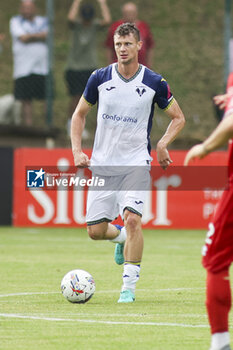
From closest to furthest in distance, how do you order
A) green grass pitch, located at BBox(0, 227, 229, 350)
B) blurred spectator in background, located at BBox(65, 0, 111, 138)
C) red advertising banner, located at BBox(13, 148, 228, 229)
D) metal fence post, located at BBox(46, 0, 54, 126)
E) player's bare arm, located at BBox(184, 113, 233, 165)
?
player's bare arm, located at BBox(184, 113, 233, 165)
green grass pitch, located at BBox(0, 227, 229, 350)
red advertising banner, located at BBox(13, 148, 228, 229)
blurred spectator in background, located at BBox(65, 0, 111, 138)
metal fence post, located at BBox(46, 0, 54, 126)

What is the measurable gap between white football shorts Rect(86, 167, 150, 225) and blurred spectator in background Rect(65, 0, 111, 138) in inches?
361

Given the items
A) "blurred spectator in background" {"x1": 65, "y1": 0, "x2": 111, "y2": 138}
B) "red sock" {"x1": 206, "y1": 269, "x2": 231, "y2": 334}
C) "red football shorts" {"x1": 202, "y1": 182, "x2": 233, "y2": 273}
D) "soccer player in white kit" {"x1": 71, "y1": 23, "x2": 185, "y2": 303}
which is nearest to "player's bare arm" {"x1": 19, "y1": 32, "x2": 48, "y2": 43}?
"blurred spectator in background" {"x1": 65, "y1": 0, "x2": 111, "y2": 138}

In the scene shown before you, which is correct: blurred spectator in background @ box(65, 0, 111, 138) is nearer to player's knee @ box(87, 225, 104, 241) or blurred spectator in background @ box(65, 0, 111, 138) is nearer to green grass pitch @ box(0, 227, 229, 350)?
green grass pitch @ box(0, 227, 229, 350)

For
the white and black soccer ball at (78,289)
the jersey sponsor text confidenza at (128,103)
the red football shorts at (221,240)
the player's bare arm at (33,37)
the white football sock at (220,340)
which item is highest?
the player's bare arm at (33,37)

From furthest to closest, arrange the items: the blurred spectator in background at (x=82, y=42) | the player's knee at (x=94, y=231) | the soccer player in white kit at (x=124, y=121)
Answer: the blurred spectator in background at (x=82, y=42) < the player's knee at (x=94, y=231) < the soccer player in white kit at (x=124, y=121)

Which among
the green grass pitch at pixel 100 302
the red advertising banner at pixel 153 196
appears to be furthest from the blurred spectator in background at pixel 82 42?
the green grass pitch at pixel 100 302

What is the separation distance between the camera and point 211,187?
17.4 meters

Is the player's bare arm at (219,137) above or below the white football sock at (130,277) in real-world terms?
above

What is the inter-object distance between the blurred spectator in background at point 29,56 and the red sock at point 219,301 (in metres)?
12.9

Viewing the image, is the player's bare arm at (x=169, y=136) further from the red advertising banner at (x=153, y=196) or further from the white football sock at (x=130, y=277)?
the red advertising banner at (x=153, y=196)

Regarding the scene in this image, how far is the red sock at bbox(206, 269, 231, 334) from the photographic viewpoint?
5461mm

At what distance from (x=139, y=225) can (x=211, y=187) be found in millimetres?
8955

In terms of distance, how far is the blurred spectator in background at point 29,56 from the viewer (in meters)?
17.9

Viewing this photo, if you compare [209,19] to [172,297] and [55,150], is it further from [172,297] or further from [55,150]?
[172,297]
